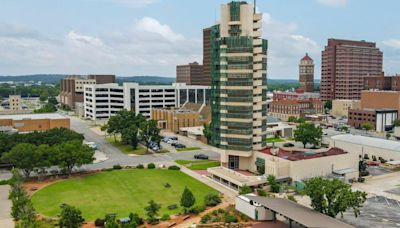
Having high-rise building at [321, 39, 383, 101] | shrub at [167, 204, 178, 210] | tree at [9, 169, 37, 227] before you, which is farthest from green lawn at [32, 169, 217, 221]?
high-rise building at [321, 39, 383, 101]

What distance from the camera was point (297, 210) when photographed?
44.5m

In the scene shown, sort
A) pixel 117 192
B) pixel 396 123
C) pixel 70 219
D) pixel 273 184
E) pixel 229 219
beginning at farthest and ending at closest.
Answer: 1. pixel 396 123
2. pixel 117 192
3. pixel 273 184
4. pixel 229 219
5. pixel 70 219

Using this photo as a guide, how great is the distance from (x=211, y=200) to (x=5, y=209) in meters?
28.0

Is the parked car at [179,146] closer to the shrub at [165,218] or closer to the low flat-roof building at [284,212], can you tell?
the low flat-roof building at [284,212]

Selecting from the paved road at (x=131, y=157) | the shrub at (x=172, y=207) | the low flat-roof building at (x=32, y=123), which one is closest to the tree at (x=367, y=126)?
the paved road at (x=131, y=157)

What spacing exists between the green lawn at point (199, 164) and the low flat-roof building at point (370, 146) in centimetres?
2934

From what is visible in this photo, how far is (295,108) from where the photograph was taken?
161 m

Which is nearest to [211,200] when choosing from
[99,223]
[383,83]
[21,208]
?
[99,223]

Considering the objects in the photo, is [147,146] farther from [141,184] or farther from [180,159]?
[141,184]

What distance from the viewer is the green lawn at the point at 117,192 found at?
173ft

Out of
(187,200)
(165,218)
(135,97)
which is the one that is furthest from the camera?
(135,97)

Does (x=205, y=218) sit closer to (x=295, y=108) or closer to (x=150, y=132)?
(x=150, y=132)

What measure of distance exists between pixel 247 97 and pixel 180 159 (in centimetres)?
2235

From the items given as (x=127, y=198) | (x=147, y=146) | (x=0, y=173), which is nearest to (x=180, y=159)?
(x=147, y=146)
